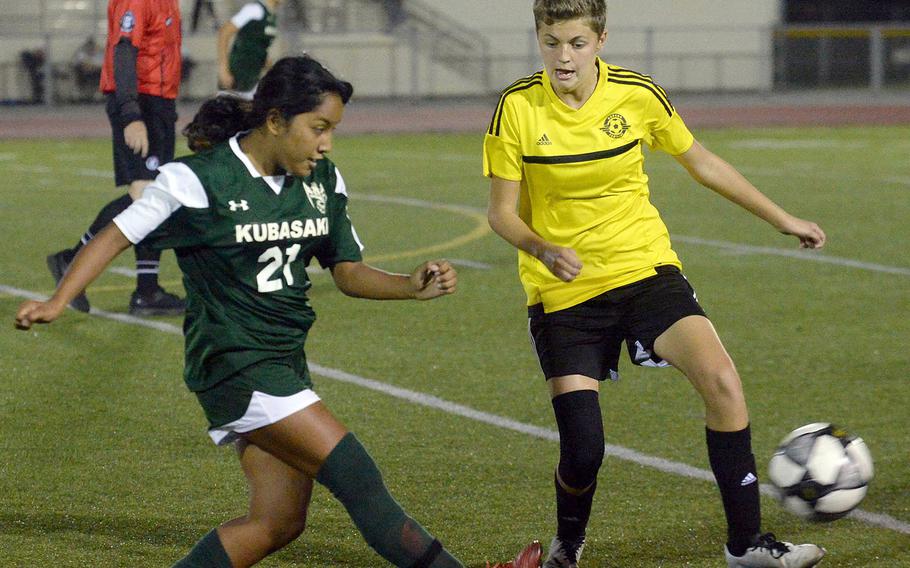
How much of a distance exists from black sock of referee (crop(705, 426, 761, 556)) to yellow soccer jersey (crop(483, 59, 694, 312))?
0.59 m

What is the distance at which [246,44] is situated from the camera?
11.4 m

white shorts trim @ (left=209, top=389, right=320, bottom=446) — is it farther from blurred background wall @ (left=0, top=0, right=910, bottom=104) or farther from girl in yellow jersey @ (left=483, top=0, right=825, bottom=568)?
blurred background wall @ (left=0, top=0, right=910, bottom=104)

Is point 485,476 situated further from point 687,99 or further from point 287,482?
point 687,99

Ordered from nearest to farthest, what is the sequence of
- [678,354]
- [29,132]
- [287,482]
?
[287,482]
[678,354]
[29,132]

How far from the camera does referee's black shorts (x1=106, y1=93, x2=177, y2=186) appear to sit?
873 cm

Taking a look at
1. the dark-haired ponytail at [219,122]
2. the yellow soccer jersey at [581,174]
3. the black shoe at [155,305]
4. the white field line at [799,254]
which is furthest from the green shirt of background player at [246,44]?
the dark-haired ponytail at [219,122]

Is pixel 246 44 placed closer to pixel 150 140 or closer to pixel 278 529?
pixel 150 140

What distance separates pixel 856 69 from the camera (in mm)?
31359

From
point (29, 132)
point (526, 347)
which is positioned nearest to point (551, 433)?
point (526, 347)

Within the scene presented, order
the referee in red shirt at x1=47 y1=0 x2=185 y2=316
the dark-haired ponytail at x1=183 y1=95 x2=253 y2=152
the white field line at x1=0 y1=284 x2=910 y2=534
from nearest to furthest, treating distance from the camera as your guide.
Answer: the dark-haired ponytail at x1=183 y1=95 x2=253 y2=152 → the white field line at x1=0 y1=284 x2=910 y2=534 → the referee in red shirt at x1=47 y1=0 x2=185 y2=316

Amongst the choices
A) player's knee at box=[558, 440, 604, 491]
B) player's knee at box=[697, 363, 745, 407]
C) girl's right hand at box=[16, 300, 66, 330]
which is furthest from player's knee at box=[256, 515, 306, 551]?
player's knee at box=[697, 363, 745, 407]

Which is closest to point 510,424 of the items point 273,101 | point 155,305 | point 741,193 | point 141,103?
point 741,193

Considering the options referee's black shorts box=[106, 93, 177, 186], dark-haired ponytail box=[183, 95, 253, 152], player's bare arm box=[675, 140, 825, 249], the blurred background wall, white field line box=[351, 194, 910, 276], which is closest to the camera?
dark-haired ponytail box=[183, 95, 253, 152]

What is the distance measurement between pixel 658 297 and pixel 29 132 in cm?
2286
